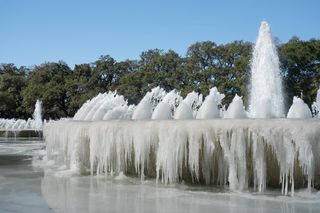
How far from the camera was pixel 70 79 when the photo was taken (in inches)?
2402

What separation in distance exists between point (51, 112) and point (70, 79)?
17.3ft

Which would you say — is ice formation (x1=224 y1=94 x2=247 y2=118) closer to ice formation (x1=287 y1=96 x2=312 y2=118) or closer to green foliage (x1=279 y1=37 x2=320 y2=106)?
ice formation (x1=287 y1=96 x2=312 y2=118)

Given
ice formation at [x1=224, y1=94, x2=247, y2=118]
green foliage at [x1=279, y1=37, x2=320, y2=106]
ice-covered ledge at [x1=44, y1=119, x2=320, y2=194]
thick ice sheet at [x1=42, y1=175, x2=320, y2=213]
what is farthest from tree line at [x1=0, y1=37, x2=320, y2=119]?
thick ice sheet at [x1=42, y1=175, x2=320, y2=213]

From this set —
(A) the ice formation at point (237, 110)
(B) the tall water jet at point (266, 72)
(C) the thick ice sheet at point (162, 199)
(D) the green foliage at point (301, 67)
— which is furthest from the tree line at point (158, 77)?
(C) the thick ice sheet at point (162, 199)

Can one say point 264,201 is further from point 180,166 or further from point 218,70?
point 218,70

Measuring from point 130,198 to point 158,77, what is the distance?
4183 centimetres

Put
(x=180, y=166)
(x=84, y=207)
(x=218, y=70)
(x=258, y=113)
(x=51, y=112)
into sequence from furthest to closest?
(x=51, y=112), (x=218, y=70), (x=258, y=113), (x=180, y=166), (x=84, y=207)

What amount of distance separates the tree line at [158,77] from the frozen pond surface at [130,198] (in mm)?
31467

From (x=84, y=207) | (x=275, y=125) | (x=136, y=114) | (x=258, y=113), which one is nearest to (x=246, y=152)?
(x=275, y=125)

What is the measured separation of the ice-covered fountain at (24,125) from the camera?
125ft

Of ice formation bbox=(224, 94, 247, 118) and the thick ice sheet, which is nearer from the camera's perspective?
the thick ice sheet

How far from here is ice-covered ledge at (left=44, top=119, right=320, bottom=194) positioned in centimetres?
863

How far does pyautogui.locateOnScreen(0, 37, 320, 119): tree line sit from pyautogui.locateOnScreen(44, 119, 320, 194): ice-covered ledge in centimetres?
3016

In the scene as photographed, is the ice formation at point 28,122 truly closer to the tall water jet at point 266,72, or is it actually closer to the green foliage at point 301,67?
the green foliage at point 301,67
